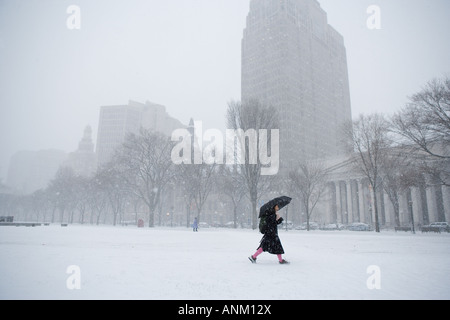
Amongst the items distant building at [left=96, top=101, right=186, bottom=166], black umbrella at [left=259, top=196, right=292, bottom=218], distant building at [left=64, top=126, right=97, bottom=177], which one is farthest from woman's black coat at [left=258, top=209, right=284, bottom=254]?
Answer: distant building at [left=64, top=126, right=97, bottom=177]

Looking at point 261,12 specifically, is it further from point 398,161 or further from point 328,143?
point 398,161

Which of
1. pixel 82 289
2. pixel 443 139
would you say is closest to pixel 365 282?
pixel 82 289

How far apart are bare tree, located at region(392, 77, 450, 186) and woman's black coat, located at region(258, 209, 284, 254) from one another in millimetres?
17871

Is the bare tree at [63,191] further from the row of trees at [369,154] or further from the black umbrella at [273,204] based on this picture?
the black umbrella at [273,204]

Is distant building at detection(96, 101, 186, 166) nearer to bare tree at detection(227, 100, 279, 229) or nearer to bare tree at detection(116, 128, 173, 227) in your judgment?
bare tree at detection(116, 128, 173, 227)

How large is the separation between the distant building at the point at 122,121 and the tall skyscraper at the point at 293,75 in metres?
65.4

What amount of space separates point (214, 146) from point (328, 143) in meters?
88.1

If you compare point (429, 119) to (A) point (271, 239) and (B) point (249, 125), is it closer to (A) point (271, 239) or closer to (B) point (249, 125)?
(B) point (249, 125)

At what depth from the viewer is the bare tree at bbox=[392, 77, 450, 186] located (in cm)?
1930

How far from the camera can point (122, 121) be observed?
506 ft

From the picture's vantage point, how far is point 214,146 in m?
40.3

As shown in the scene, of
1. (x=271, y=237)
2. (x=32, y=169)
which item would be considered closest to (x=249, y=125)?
(x=271, y=237)

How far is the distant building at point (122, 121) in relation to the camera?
492 ft

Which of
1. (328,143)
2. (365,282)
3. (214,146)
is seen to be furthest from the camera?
(328,143)
